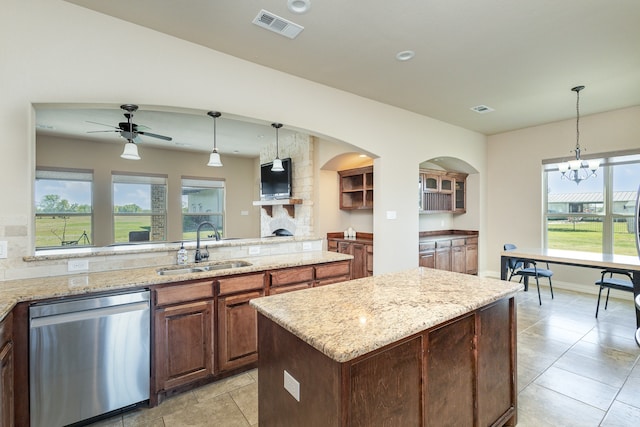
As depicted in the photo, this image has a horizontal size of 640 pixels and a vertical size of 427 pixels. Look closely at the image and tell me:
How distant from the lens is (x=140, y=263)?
2598 mm

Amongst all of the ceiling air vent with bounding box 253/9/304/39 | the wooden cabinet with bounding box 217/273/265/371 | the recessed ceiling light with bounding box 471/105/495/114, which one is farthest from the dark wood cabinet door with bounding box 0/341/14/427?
the recessed ceiling light with bounding box 471/105/495/114

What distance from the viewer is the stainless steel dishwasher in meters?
1.80

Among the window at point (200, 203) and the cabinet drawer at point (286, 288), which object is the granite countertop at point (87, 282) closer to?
the cabinet drawer at point (286, 288)

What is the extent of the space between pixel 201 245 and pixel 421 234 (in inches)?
178

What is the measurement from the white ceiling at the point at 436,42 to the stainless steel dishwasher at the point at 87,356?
7.24 ft

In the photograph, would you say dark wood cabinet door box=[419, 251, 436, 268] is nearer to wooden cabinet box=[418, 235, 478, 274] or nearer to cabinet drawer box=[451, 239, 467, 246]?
wooden cabinet box=[418, 235, 478, 274]

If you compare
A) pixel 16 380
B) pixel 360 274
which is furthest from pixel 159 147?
pixel 16 380

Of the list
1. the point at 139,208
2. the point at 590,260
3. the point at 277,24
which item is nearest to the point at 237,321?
the point at 277,24

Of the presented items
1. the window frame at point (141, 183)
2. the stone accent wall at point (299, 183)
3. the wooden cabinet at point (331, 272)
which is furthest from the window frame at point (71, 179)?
the wooden cabinet at point (331, 272)

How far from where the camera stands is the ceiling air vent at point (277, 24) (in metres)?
2.34

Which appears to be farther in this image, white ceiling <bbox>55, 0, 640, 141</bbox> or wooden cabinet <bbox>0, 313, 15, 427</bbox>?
white ceiling <bbox>55, 0, 640, 141</bbox>

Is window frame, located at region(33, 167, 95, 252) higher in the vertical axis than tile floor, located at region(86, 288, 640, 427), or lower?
higher

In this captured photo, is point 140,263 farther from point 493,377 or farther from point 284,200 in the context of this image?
point 284,200

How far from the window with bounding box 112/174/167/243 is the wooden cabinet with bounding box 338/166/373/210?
4350mm
